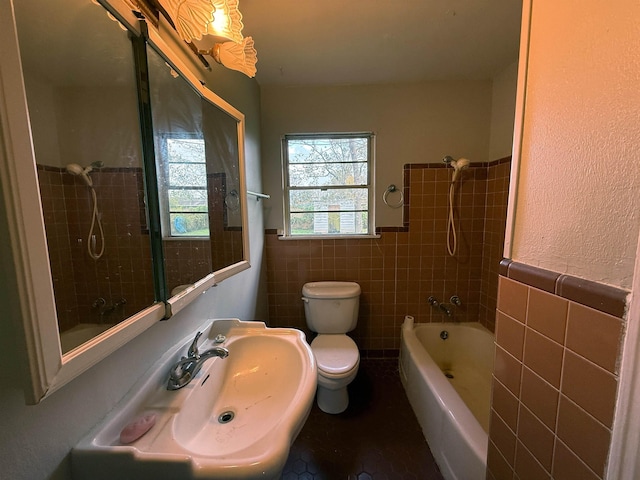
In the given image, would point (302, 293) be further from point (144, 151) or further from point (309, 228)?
point (144, 151)

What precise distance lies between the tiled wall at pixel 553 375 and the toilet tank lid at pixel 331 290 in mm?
1241

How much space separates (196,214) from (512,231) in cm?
112

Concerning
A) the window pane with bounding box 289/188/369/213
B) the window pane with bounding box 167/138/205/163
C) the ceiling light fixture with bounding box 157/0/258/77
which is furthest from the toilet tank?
the ceiling light fixture with bounding box 157/0/258/77

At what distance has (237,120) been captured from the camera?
53.5 inches

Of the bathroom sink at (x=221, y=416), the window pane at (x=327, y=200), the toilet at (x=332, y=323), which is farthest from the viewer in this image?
the window pane at (x=327, y=200)

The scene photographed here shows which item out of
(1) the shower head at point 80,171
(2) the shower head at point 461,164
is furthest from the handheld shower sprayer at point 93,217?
(2) the shower head at point 461,164

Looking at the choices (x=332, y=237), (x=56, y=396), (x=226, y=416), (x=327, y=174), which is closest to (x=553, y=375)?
(x=226, y=416)

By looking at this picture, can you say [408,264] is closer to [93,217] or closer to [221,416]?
[221,416]

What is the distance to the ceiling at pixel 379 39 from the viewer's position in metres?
1.28

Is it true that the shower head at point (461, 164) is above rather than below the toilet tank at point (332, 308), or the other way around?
above

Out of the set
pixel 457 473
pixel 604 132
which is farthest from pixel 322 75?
pixel 457 473

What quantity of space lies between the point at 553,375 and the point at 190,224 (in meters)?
1.22

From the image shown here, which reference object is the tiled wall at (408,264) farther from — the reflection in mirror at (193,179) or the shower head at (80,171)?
the shower head at (80,171)

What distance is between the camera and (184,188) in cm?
103
